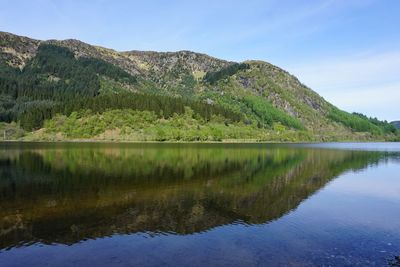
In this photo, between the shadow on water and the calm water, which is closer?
the calm water

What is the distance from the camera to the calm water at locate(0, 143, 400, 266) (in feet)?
95.5

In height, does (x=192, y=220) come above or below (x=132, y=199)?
below

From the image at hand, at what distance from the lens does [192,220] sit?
134 feet

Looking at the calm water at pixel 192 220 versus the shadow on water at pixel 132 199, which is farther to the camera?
the shadow on water at pixel 132 199

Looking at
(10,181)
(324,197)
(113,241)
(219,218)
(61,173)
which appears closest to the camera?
(113,241)

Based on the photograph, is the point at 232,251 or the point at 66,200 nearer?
the point at 232,251

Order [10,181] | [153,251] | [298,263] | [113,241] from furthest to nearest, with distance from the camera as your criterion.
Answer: [10,181] < [113,241] < [153,251] < [298,263]

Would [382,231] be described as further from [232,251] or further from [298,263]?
[232,251]

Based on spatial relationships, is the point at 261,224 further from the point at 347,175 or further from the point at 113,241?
the point at 347,175

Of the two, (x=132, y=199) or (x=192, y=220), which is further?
(x=132, y=199)

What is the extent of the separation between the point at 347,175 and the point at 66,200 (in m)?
65.1

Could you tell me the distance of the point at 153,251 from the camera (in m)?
30.2

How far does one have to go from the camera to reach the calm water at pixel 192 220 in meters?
29.1

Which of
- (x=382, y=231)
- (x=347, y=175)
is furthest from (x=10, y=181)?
(x=347, y=175)
